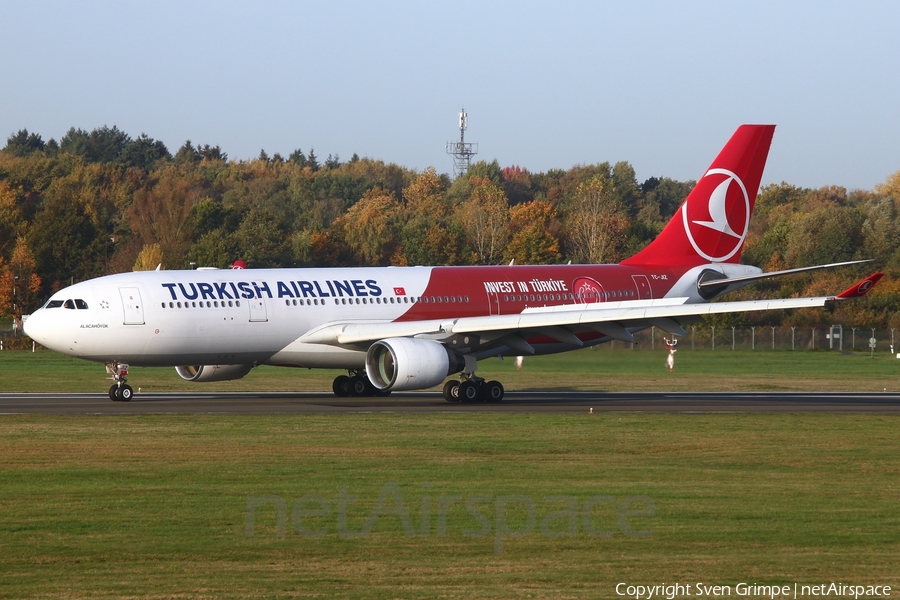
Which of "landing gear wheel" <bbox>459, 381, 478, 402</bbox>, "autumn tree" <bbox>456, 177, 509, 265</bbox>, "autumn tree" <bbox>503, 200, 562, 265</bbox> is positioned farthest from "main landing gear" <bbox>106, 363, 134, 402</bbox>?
"autumn tree" <bbox>456, 177, 509, 265</bbox>

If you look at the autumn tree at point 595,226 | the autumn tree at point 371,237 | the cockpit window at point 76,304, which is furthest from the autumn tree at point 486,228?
the cockpit window at point 76,304

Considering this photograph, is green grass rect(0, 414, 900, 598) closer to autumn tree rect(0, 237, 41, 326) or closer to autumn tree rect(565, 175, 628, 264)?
autumn tree rect(0, 237, 41, 326)

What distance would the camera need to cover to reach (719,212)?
136 feet

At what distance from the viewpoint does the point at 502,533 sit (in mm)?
14016

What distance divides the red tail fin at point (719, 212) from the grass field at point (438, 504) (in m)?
12.9

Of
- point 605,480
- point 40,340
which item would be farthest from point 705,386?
point 605,480

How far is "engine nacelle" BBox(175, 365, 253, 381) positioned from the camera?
117 feet

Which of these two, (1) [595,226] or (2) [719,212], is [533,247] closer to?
(1) [595,226]

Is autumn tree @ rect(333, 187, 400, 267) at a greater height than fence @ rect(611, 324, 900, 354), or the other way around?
autumn tree @ rect(333, 187, 400, 267)

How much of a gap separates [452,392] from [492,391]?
1077 millimetres

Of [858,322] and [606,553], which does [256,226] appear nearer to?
[858,322]

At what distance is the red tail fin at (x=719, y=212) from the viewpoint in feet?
135

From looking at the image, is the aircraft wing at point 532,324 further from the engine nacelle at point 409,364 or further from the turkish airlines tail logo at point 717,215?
the turkish airlines tail logo at point 717,215

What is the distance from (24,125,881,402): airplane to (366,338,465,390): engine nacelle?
3 centimetres
